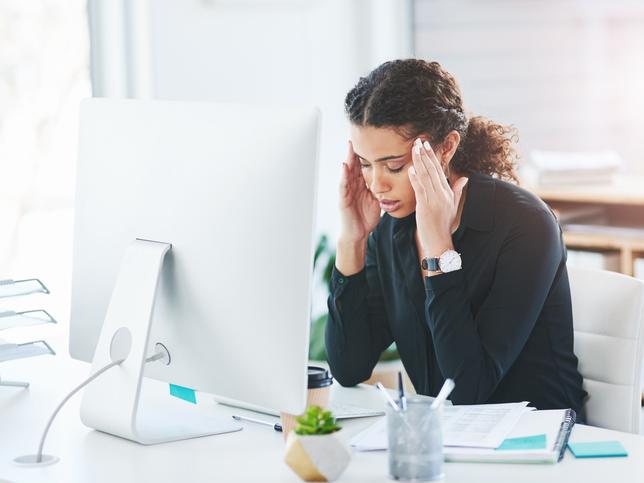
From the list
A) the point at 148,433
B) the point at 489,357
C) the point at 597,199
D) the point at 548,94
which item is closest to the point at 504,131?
the point at 489,357

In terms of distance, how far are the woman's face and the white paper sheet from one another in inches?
17.1

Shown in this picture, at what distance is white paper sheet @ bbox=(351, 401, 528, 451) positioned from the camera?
57.6 inches

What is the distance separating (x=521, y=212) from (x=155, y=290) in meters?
0.72

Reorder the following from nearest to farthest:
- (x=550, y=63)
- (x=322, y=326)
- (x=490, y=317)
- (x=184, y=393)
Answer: (x=184, y=393), (x=490, y=317), (x=322, y=326), (x=550, y=63)

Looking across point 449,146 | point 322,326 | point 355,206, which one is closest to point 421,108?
point 449,146

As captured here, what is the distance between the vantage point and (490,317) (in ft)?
5.93

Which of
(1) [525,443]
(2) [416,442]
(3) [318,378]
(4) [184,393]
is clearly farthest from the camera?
(4) [184,393]

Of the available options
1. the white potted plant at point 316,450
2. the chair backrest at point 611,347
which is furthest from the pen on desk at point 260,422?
the chair backrest at point 611,347

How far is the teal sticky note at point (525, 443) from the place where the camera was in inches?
56.2

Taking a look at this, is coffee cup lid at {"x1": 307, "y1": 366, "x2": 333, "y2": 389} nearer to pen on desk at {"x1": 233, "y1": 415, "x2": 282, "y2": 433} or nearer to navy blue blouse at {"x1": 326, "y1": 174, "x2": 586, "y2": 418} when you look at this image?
pen on desk at {"x1": 233, "y1": 415, "x2": 282, "y2": 433}

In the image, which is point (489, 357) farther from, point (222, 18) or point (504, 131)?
point (222, 18)

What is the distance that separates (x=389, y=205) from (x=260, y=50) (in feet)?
5.86

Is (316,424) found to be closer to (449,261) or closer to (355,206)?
(449,261)

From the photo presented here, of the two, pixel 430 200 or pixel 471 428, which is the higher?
pixel 430 200
